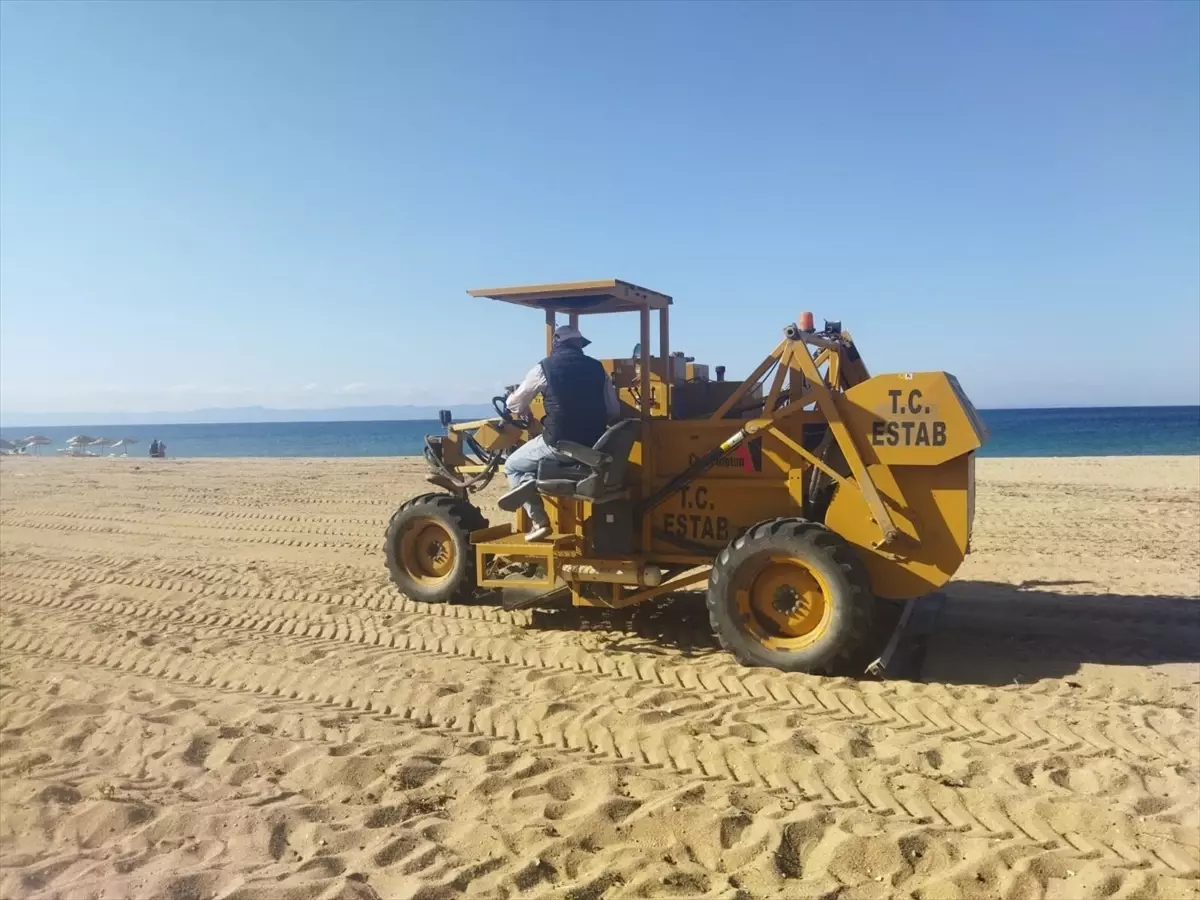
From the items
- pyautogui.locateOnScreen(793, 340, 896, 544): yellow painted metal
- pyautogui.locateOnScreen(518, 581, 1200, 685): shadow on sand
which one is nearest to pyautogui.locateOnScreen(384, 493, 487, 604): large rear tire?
pyautogui.locateOnScreen(518, 581, 1200, 685): shadow on sand

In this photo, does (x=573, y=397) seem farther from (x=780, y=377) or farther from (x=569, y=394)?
(x=780, y=377)

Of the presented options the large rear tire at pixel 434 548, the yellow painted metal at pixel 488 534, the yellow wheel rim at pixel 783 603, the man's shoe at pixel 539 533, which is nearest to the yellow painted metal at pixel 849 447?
the yellow wheel rim at pixel 783 603

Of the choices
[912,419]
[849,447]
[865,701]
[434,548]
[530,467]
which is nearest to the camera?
[865,701]

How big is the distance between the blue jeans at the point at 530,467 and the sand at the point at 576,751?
3.04ft

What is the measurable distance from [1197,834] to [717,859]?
6.60 feet

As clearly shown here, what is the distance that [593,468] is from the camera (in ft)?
21.1

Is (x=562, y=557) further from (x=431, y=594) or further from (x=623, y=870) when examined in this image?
(x=623, y=870)

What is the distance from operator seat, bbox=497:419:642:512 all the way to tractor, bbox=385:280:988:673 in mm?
13

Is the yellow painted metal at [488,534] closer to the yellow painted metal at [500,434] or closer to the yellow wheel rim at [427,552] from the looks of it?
the yellow wheel rim at [427,552]

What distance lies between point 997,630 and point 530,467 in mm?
3649

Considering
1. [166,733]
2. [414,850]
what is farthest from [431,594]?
[414,850]

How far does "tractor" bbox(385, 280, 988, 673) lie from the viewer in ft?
19.4

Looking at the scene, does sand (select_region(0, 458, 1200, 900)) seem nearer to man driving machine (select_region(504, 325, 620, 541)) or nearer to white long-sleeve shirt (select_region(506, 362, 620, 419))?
man driving machine (select_region(504, 325, 620, 541))

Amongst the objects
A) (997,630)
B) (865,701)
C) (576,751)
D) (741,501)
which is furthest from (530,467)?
(997,630)
